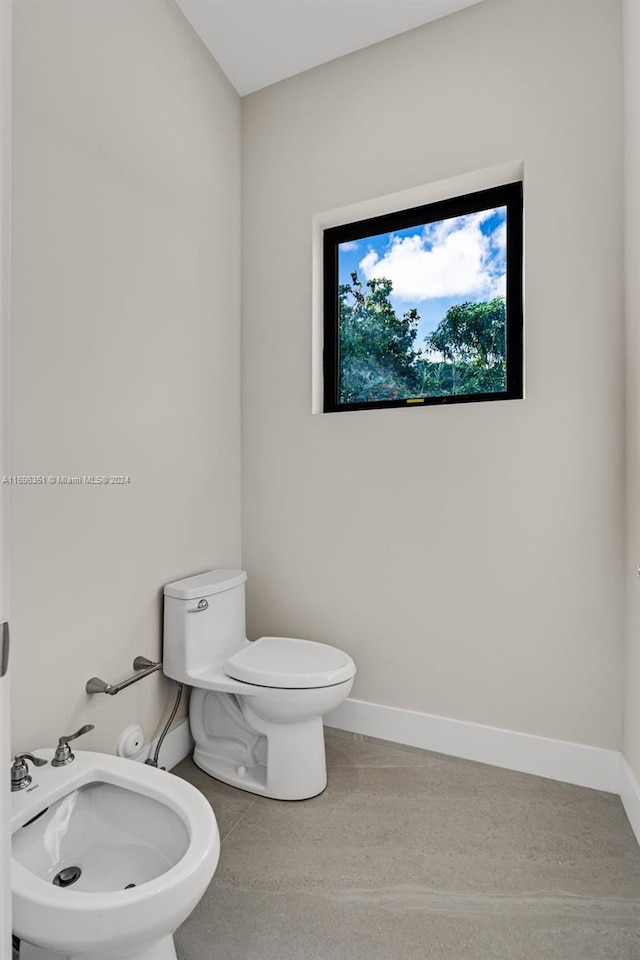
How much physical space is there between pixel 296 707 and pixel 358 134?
2.19m

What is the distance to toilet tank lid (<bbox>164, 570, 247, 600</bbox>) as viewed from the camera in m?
1.79

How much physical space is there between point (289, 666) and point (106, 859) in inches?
28.0

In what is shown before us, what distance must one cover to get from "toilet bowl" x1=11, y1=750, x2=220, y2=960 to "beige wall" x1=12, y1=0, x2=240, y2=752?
0.25m

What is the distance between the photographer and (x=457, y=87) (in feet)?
6.31

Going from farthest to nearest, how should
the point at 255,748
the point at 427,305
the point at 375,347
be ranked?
the point at 375,347 < the point at 427,305 < the point at 255,748

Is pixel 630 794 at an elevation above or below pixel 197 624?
below

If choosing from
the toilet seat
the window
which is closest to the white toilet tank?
the toilet seat

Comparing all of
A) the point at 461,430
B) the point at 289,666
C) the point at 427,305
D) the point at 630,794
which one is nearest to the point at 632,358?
the point at 461,430

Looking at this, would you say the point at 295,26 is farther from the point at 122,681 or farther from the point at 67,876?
the point at 67,876

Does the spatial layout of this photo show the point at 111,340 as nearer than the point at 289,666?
Yes

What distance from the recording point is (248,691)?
1.67 meters

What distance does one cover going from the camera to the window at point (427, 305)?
6.45ft

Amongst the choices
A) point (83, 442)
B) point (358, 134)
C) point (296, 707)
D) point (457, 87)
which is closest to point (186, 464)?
point (83, 442)

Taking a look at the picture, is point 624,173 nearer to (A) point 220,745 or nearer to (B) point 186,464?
(B) point 186,464
